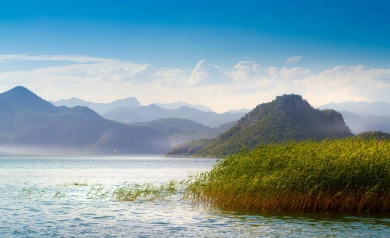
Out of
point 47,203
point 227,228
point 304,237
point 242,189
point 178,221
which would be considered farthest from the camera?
point 47,203

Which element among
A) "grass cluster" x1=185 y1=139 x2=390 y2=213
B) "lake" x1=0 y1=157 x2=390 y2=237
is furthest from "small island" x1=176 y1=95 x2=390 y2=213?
"lake" x1=0 y1=157 x2=390 y2=237

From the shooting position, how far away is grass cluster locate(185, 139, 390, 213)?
28797 mm

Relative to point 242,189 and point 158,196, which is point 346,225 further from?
point 158,196

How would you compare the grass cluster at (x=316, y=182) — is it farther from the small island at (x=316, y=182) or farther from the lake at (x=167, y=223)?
the lake at (x=167, y=223)

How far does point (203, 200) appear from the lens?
35.4 meters

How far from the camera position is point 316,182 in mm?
28812

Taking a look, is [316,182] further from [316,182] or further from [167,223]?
[167,223]

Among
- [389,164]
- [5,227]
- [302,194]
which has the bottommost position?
[5,227]

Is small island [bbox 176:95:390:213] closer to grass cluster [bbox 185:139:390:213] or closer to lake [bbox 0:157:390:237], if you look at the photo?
grass cluster [bbox 185:139:390:213]

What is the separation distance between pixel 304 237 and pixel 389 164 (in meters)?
8.87

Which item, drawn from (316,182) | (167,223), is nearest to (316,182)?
(316,182)

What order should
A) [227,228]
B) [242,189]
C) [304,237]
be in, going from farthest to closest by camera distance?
[242,189]
[227,228]
[304,237]

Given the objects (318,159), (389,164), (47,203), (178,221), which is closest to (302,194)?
(318,159)

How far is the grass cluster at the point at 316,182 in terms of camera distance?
28.8 m
